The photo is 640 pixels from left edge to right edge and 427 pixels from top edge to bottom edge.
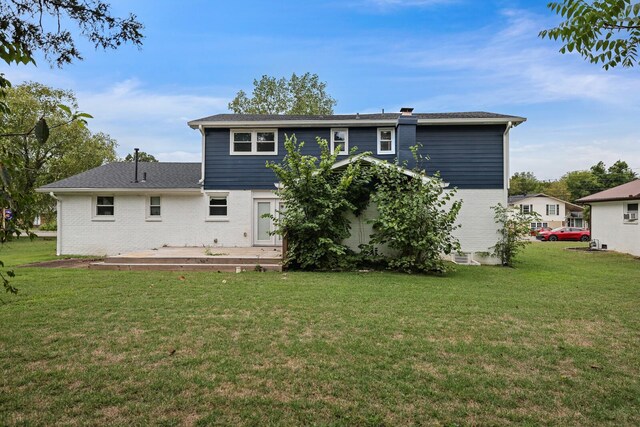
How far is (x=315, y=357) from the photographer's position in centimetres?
402

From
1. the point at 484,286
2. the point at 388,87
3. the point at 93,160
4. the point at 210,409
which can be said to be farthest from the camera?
the point at 93,160

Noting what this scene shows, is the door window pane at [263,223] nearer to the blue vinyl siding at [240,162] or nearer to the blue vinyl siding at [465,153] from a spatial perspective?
the blue vinyl siding at [240,162]

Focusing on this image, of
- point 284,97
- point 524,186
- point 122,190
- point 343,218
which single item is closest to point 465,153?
point 343,218

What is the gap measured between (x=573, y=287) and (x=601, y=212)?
1530 centimetres

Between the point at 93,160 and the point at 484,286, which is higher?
the point at 93,160

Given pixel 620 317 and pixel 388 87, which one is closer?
pixel 620 317

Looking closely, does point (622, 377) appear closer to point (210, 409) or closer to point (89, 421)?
point (210, 409)

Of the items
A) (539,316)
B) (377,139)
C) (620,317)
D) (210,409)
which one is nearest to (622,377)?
(539,316)

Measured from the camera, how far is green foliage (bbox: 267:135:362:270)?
10367 mm

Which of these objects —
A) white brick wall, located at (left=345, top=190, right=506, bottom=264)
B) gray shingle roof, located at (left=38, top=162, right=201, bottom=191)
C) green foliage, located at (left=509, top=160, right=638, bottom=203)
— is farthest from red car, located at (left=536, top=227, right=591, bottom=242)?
gray shingle roof, located at (left=38, top=162, right=201, bottom=191)

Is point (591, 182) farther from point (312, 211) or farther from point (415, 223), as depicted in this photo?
point (312, 211)

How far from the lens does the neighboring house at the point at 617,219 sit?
56.2 feet

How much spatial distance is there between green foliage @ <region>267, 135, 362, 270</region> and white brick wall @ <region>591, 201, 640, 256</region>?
15.3 meters

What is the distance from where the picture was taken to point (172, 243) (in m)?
14.6
